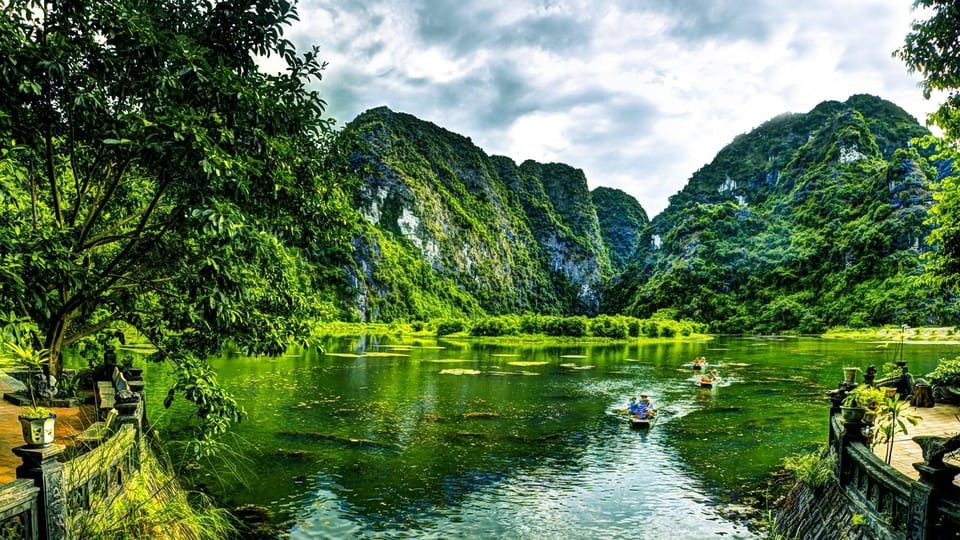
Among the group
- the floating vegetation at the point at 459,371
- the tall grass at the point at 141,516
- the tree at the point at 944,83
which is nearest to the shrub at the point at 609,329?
the floating vegetation at the point at 459,371

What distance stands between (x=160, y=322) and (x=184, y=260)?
3.14 m

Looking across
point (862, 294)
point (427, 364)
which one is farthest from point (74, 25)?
point (862, 294)

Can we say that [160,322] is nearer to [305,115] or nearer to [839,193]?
[305,115]

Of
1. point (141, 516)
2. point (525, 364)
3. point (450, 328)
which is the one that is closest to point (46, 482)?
point (141, 516)

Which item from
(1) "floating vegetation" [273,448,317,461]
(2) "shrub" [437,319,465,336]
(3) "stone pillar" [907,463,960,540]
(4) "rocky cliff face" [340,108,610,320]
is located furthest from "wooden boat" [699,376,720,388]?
(4) "rocky cliff face" [340,108,610,320]

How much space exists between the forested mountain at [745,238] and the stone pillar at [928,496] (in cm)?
8726

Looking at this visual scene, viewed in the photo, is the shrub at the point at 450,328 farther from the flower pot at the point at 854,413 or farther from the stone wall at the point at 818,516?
the flower pot at the point at 854,413

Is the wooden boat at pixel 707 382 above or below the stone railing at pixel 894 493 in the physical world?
below

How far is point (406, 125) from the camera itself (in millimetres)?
193750

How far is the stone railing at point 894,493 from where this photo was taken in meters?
5.43

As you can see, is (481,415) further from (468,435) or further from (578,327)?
(578,327)

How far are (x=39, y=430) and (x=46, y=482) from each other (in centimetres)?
53

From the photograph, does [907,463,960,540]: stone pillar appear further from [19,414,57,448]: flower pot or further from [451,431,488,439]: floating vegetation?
[451,431,488,439]: floating vegetation

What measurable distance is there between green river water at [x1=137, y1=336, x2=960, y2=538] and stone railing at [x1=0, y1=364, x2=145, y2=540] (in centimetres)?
559
